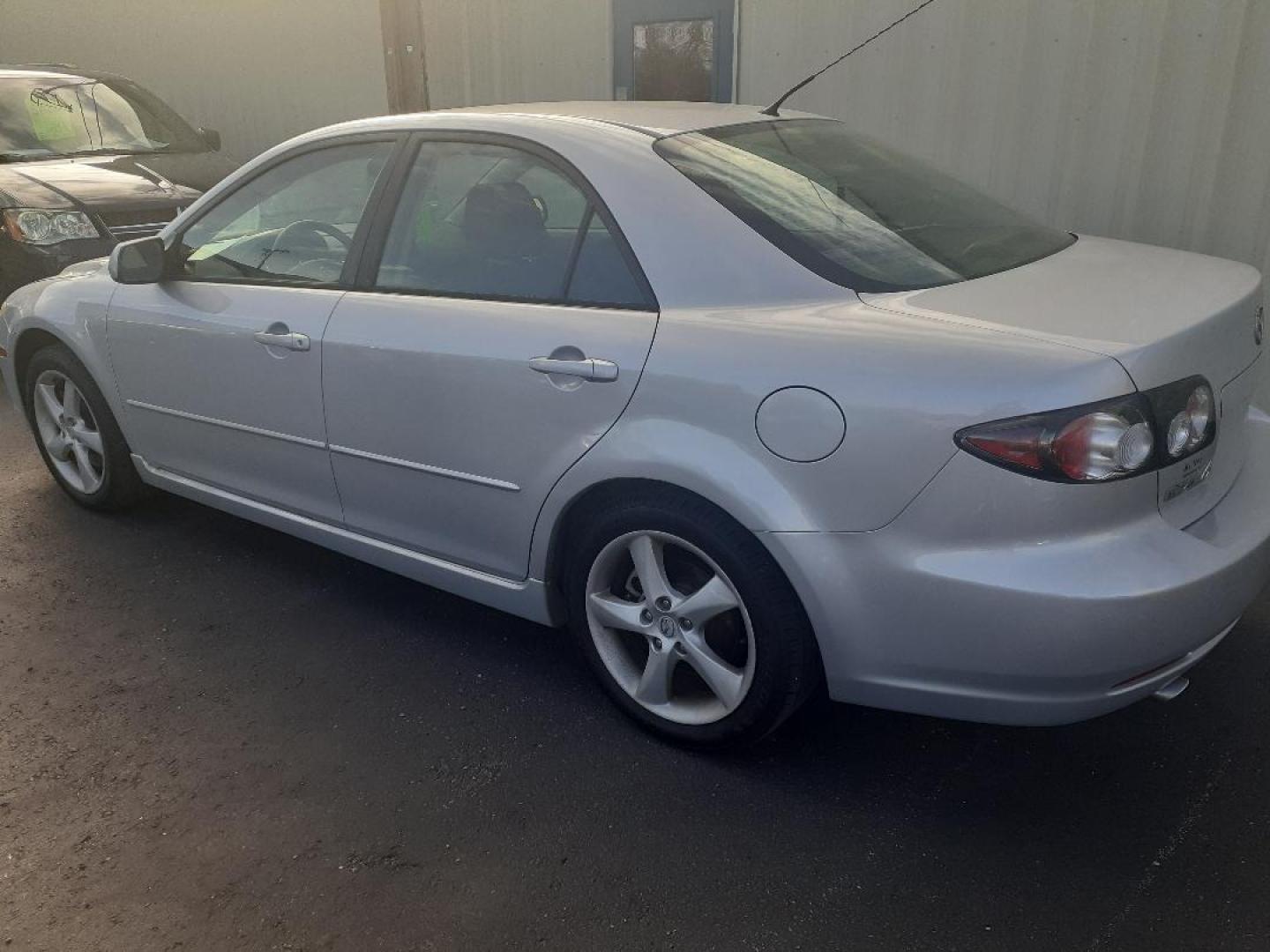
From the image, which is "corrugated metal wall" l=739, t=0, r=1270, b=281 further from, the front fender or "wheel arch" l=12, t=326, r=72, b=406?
"wheel arch" l=12, t=326, r=72, b=406

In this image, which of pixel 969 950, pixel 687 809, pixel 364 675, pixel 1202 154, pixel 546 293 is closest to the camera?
pixel 969 950

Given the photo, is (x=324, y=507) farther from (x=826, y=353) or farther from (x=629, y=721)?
(x=826, y=353)

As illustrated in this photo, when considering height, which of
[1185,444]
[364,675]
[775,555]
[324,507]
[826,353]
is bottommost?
[364,675]

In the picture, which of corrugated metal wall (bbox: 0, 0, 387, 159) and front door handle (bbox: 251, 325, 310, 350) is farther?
corrugated metal wall (bbox: 0, 0, 387, 159)

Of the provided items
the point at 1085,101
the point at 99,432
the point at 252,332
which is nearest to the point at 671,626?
the point at 252,332

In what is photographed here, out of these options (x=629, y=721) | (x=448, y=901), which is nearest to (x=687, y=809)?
(x=629, y=721)

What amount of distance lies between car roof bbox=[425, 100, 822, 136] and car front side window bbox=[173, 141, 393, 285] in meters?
0.36

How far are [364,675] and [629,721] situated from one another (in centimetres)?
84

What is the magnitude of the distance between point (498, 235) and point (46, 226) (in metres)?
4.68

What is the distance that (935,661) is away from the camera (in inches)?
91.0

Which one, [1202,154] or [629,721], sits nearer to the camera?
[629,721]

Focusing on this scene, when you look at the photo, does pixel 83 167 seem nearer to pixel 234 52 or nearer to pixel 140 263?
pixel 234 52

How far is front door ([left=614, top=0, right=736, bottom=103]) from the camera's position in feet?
21.4

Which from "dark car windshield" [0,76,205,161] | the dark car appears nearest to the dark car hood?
the dark car
